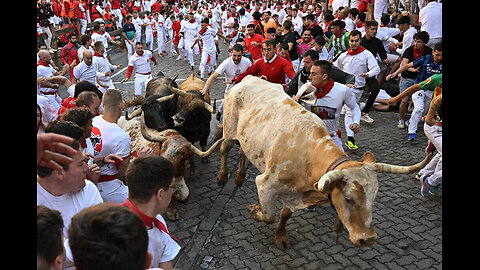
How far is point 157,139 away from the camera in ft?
20.3

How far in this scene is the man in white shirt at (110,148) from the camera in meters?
4.98

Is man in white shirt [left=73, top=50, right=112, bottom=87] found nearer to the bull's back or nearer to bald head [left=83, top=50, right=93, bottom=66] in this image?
bald head [left=83, top=50, right=93, bottom=66]

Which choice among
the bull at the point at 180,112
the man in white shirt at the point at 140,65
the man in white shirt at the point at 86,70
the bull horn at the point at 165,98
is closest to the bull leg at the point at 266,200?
the bull at the point at 180,112

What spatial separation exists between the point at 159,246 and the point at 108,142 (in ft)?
7.59

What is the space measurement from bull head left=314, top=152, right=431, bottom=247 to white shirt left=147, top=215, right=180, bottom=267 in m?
1.64

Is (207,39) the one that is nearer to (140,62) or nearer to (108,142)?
(140,62)

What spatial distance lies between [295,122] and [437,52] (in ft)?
15.5

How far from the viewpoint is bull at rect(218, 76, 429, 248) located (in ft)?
13.3

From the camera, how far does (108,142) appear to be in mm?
4992

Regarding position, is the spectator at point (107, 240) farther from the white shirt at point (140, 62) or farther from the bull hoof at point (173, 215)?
the white shirt at point (140, 62)

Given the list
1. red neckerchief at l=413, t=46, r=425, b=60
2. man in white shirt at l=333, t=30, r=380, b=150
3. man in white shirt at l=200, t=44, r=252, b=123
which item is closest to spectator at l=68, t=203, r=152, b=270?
man in white shirt at l=200, t=44, r=252, b=123

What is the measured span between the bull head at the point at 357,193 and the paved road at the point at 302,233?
126 cm

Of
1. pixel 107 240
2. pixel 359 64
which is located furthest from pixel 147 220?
pixel 359 64
